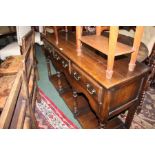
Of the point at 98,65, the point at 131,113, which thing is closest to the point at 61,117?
the point at 131,113

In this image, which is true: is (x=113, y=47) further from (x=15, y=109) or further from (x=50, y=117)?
(x=50, y=117)

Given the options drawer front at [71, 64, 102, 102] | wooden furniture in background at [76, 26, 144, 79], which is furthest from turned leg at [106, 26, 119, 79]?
drawer front at [71, 64, 102, 102]

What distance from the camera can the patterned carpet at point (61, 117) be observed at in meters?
2.01

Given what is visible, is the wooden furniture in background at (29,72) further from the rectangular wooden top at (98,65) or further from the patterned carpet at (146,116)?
the patterned carpet at (146,116)

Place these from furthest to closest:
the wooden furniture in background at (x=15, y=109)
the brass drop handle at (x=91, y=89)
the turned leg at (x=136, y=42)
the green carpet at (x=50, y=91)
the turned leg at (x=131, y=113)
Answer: the green carpet at (x=50, y=91)
the turned leg at (x=131, y=113)
the brass drop handle at (x=91, y=89)
the turned leg at (x=136, y=42)
the wooden furniture in background at (x=15, y=109)

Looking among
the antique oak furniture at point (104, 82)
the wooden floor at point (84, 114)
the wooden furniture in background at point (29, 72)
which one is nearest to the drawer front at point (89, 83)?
the antique oak furniture at point (104, 82)

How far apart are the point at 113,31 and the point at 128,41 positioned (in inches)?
37.6

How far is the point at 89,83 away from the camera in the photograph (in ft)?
4.46

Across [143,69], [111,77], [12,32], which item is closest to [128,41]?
[143,69]
